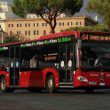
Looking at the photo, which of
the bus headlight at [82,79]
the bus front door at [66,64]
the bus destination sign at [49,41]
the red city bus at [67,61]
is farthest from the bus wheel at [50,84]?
the bus headlight at [82,79]

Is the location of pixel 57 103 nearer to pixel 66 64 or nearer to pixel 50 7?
pixel 66 64

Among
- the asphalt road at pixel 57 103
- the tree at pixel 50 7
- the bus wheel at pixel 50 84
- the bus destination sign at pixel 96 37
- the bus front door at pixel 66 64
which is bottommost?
the asphalt road at pixel 57 103

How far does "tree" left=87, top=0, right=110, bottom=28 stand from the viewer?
48.4 meters

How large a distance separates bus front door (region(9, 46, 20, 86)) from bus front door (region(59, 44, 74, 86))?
4.16m

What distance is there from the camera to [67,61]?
896 inches

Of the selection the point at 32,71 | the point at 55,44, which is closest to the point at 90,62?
the point at 55,44

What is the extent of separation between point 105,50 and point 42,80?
3.67 m

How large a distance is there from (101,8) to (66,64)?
26846 millimetres

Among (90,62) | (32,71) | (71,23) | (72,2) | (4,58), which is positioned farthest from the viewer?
(71,23)

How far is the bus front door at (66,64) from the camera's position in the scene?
22.6 meters

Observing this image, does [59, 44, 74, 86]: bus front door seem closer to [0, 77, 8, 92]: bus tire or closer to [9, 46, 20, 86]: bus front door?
[9, 46, 20, 86]: bus front door

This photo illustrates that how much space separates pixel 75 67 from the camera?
22.3 metres

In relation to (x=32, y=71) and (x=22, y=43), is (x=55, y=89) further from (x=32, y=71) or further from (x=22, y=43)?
(x=22, y=43)

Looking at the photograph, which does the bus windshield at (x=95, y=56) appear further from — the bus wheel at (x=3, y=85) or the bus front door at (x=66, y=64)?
the bus wheel at (x=3, y=85)
